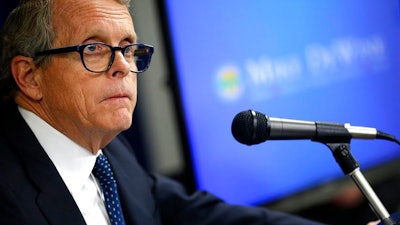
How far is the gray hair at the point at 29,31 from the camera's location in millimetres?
1658

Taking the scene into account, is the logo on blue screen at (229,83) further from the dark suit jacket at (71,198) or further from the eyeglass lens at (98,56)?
the eyeglass lens at (98,56)

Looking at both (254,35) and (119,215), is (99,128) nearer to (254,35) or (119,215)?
(119,215)

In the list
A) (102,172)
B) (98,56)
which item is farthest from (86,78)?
(102,172)

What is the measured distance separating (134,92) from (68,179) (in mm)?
306

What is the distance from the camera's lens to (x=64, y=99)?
5.49ft

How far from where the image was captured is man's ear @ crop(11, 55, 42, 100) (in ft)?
5.58

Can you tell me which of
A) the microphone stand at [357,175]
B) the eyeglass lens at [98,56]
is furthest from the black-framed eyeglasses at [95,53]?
the microphone stand at [357,175]

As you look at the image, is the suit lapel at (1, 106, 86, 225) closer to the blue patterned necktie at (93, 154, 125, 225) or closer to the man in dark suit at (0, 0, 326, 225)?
the man in dark suit at (0, 0, 326, 225)

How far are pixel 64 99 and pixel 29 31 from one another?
21 centimetres

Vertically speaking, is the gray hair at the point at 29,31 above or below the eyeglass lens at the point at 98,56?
above

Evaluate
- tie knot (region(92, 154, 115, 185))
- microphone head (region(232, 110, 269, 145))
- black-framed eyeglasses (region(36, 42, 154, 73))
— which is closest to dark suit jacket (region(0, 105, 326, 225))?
tie knot (region(92, 154, 115, 185))

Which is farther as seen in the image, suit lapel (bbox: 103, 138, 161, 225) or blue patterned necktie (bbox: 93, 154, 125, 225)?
suit lapel (bbox: 103, 138, 161, 225)

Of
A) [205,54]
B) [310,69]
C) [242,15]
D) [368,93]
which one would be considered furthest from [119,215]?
[368,93]

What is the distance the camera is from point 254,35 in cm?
270
